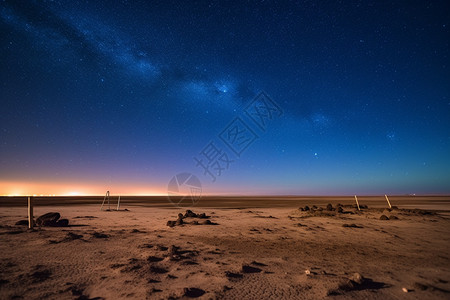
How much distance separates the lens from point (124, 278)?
17.4 ft

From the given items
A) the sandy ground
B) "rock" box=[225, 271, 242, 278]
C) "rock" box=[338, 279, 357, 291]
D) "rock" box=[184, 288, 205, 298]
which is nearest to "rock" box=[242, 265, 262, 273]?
the sandy ground

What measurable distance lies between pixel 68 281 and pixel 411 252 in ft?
34.9

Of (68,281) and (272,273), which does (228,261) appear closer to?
(272,273)

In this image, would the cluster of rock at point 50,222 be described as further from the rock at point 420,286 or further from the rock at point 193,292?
the rock at point 420,286

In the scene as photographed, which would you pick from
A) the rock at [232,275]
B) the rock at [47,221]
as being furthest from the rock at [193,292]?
the rock at [47,221]

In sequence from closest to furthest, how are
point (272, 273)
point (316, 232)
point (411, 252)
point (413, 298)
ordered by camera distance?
point (413, 298) < point (272, 273) < point (411, 252) < point (316, 232)

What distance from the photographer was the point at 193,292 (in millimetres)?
4613

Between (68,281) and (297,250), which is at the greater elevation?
(68,281)

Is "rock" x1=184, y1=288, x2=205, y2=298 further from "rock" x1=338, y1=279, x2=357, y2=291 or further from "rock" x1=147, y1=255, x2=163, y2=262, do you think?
"rock" x1=338, y1=279, x2=357, y2=291

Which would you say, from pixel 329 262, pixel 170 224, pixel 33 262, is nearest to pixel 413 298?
pixel 329 262

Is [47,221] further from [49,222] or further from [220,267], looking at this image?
[220,267]

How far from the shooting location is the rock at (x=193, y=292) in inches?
177

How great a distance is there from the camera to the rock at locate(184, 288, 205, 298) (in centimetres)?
450

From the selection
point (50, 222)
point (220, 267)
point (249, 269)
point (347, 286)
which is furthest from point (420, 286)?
point (50, 222)
